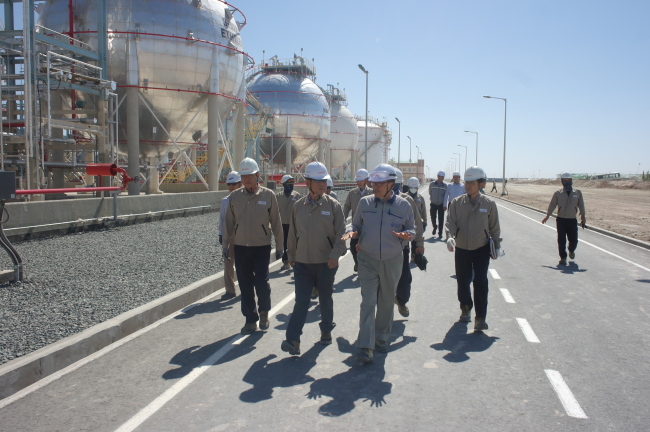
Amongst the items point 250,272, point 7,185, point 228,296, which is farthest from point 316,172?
point 7,185

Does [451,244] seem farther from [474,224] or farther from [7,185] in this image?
[7,185]

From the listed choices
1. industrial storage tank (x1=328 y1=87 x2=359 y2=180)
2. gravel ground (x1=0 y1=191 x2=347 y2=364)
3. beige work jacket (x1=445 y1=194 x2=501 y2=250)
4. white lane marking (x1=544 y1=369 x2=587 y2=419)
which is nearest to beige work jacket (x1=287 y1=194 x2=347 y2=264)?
beige work jacket (x1=445 y1=194 x2=501 y2=250)

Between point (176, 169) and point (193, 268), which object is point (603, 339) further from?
point (176, 169)

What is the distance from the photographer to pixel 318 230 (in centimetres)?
523

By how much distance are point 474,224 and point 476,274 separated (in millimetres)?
588

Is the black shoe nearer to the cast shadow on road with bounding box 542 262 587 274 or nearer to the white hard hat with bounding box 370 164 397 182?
the white hard hat with bounding box 370 164 397 182

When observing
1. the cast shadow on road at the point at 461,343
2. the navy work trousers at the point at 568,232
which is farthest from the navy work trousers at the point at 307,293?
the navy work trousers at the point at 568,232

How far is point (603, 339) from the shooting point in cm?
563

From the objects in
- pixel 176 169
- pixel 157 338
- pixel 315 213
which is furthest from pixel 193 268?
pixel 176 169

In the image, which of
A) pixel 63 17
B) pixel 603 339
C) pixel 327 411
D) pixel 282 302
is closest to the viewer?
pixel 327 411

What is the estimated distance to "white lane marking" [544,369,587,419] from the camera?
150 inches

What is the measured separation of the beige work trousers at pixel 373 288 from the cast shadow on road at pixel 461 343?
76 cm

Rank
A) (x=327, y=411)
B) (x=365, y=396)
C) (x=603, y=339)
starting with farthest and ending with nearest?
(x=603, y=339), (x=365, y=396), (x=327, y=411)

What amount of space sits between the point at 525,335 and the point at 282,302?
10.7 ft
